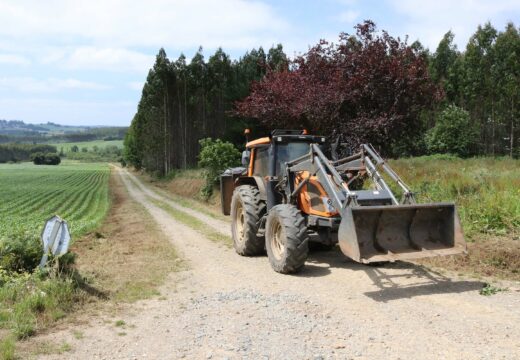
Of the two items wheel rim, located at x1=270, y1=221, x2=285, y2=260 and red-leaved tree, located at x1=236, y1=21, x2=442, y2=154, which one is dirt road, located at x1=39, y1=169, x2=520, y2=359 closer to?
wheel rim, located at x1=270, y1=221, x2=285, y2=260

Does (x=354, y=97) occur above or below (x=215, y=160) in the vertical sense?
above

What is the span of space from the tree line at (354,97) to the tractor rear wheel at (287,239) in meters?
2.21

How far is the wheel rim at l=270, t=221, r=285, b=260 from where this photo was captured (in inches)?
323

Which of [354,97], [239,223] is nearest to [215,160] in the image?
[354,97]

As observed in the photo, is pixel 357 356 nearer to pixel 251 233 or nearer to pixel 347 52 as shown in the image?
pixel 251 233

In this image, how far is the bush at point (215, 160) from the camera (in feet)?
80.5

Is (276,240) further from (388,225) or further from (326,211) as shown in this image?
(388,225)

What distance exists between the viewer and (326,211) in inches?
311

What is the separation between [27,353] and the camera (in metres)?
4.73

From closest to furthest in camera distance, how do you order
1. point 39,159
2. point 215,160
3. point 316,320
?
1. point 316,320
2. point 215,160
3. point 39,159

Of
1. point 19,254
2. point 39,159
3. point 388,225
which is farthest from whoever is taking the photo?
point 39,159

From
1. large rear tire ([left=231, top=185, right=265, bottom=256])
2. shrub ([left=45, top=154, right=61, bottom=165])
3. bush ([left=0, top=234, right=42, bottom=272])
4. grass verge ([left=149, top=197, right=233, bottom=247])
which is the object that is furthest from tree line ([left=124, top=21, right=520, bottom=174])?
shrub ([left=45, top=154, right=61, bottom=165])

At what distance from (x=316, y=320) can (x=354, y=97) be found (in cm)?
862

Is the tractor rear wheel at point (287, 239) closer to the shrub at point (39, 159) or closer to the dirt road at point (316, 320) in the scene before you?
the dirt road at point (316, 320)
